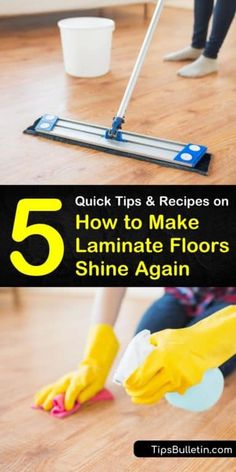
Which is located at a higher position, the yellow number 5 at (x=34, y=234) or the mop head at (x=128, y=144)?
the yellow number 5 at (x=34, y=234)

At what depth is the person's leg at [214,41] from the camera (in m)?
1.39

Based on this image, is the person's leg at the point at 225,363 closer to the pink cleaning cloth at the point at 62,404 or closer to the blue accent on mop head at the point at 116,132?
the pink cleaning cloth at the point at 62,404

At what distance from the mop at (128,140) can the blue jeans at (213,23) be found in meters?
0.40

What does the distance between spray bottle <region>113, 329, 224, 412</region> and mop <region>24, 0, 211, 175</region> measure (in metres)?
0.45

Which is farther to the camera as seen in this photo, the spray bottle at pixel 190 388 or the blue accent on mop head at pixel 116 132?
the blue accent on mop head at pixel 116 132

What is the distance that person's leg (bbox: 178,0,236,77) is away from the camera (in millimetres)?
1390

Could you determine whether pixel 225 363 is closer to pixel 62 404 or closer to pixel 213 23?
pixel 62 404

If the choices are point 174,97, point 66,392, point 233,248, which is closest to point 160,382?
point 233,248

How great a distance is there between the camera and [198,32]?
153 centimetres

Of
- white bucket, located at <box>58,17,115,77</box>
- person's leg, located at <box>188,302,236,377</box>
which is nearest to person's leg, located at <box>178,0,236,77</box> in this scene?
white bucket, located at <box>58,17,115,77</box>

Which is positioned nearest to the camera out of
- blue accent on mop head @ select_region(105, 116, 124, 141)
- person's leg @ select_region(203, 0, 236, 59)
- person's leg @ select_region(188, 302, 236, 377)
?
person's leg @ select_region(188, 302, 236, 377)

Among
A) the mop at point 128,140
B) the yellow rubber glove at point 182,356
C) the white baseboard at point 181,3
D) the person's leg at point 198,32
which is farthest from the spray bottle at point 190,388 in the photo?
the white baseboard at point 181,3

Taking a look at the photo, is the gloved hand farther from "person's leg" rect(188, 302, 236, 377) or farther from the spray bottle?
the spray bottle

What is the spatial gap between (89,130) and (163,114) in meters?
0.20
